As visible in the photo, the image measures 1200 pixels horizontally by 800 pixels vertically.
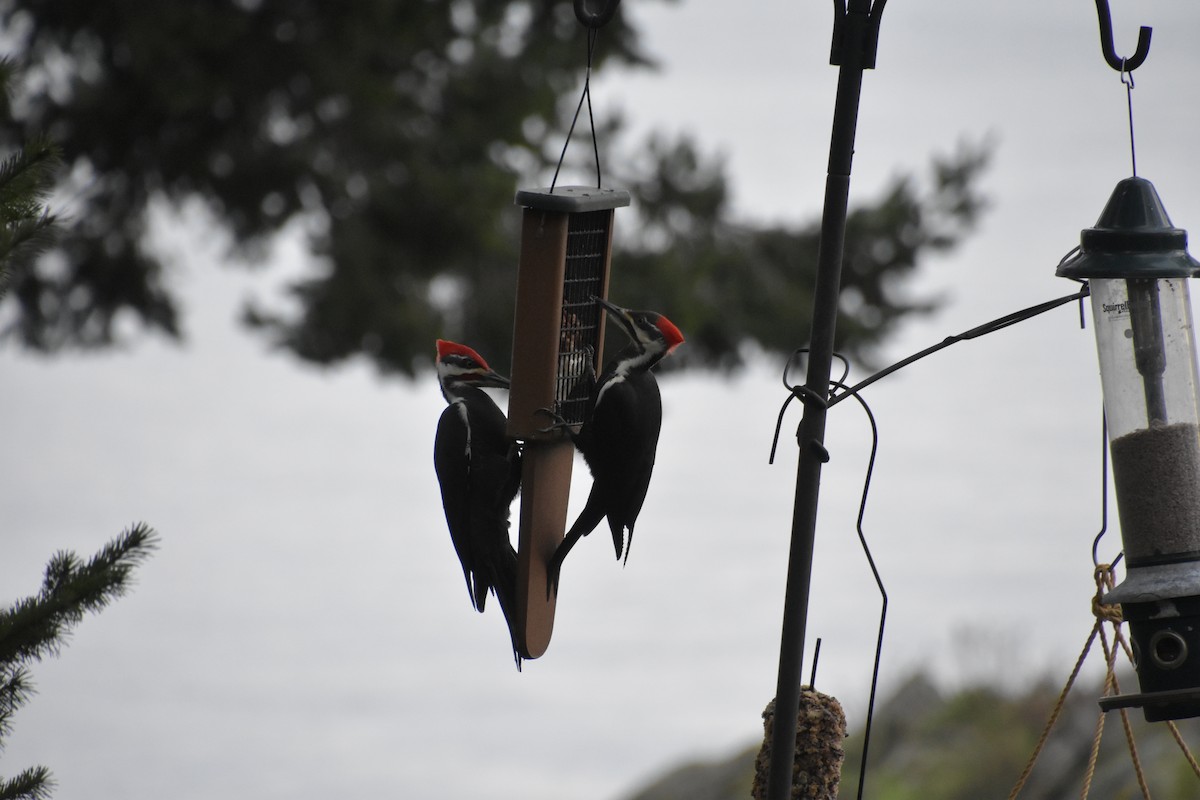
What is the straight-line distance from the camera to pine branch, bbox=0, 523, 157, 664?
1.77m

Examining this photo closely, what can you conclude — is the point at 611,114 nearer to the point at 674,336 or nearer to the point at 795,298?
the point at 795,298

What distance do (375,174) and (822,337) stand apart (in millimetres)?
5745

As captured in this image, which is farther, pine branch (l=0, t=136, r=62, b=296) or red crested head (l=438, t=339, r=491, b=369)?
red crested head (l=438, t=339, r=491, b=369)

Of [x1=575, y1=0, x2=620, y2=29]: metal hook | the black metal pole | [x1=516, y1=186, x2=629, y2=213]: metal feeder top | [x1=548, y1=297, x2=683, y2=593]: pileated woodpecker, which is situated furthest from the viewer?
[x1=548, y1=297, x2=683, y2=593]: pileated woodpecker

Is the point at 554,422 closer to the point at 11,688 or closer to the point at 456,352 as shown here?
the point at 456,352

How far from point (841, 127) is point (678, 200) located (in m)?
6.31

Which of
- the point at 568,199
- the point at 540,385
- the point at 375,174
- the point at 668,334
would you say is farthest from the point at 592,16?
the point at 375,174

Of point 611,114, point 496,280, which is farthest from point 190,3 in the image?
point 611,114

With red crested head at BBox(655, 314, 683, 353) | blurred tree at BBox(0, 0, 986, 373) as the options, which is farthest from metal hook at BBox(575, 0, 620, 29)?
blurred tree at BBox(0, 0, 986, 373)

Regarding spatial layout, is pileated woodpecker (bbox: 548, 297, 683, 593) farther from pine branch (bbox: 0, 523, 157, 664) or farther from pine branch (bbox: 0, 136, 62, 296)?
pine branch (bbox: 0, 136, 62, 296)

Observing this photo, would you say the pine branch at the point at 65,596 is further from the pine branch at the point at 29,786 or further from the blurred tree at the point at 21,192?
the blurred tree at the point at 21,192

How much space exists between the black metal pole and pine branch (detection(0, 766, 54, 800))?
1.01 m

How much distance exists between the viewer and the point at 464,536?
2279mm

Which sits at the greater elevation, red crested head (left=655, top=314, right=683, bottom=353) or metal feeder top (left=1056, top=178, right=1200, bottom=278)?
red crested head (left=655, top=314, right=683, bottom=353)
